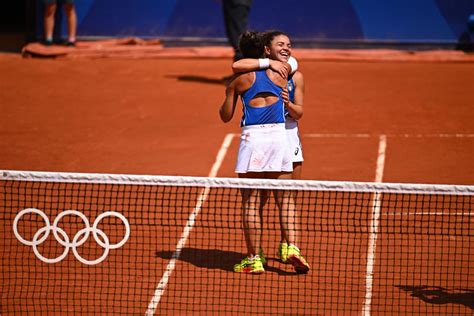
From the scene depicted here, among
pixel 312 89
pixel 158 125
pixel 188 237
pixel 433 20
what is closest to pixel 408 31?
pixel 433 20

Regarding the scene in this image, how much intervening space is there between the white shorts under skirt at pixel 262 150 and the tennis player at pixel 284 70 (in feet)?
1.00

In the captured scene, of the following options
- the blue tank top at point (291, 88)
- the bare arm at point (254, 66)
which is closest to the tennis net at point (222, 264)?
the blue tank top at point (291, 88)

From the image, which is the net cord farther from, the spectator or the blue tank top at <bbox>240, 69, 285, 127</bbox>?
the spectator

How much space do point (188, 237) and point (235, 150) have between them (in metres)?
3.18

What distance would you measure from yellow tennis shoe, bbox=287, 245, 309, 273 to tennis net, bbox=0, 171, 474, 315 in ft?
0.43

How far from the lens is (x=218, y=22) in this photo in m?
18.3

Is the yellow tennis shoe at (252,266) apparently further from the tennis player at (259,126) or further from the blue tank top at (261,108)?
the blue tank top at (261,108)

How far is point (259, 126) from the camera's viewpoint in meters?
8.37

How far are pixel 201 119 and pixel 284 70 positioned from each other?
227 inches

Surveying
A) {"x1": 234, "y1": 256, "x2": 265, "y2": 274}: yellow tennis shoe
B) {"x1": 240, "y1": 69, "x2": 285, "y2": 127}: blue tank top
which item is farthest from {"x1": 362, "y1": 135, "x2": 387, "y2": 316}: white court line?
{"x1": 240, "y1": 69, "x2": 285, "y2": 127}: blue tank top

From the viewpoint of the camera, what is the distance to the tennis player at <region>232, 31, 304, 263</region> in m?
8.30

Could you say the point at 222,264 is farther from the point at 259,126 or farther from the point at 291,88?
the point at 291,88

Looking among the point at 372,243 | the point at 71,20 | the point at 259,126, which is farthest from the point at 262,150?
the point at 71,20

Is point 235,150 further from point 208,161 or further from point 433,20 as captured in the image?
point 433,20
